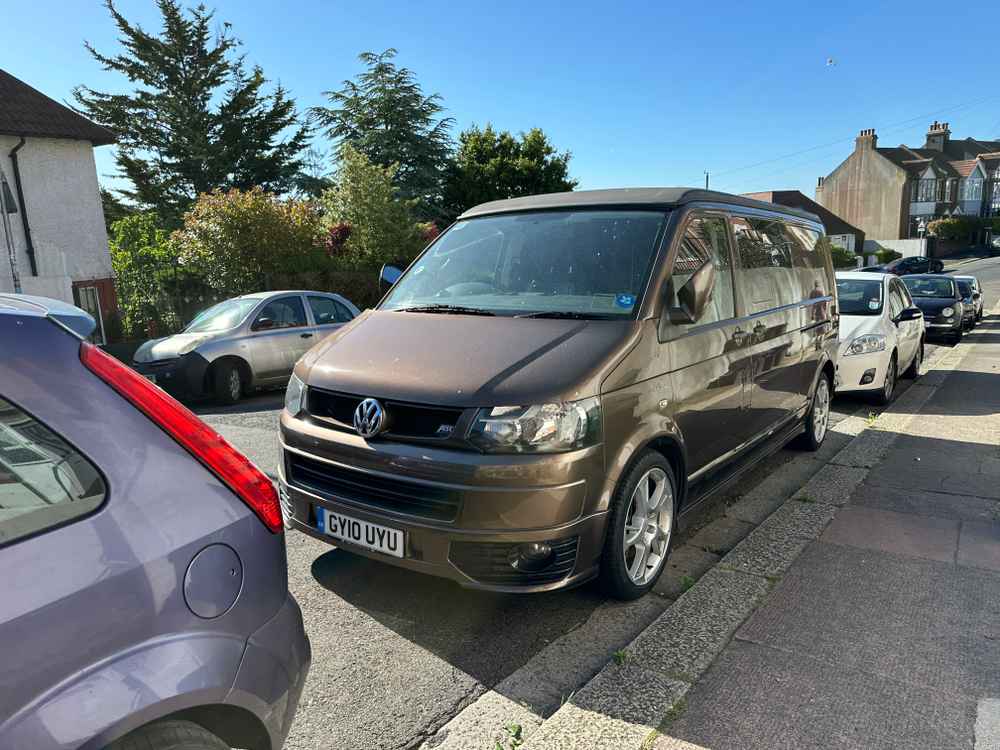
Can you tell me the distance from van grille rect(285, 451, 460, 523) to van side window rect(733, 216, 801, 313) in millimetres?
2633

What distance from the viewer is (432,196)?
31.0m

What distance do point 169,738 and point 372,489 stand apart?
162cm

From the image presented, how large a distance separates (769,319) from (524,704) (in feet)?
10.6

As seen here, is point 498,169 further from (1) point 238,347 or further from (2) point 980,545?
(2) point 980,545

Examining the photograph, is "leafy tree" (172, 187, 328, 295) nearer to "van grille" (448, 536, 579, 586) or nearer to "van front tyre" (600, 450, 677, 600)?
"van front tyre" (600, 450, 677, 600)

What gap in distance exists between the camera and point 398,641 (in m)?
3.19

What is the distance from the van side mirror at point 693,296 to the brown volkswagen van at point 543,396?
12mm

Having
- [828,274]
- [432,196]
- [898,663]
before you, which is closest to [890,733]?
[898,663]

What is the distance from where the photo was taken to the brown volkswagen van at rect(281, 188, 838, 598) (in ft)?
9.54

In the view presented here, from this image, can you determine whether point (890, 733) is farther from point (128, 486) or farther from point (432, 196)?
point (432, 196)

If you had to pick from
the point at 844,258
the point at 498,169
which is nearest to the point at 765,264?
the point at 498,169

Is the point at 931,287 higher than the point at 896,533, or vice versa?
the point at 931,287

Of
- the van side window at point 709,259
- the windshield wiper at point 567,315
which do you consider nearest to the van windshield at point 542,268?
the windshield wiper at point 567,315

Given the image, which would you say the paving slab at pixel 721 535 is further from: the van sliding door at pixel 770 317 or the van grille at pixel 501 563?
the van grille at pixel 501 563
